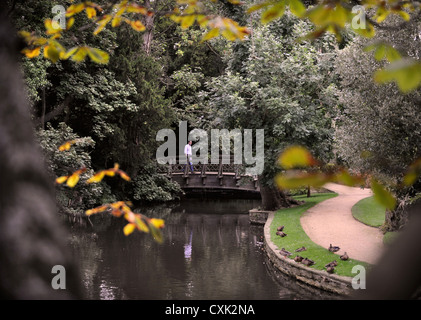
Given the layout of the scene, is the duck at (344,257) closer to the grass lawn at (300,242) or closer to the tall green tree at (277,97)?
the grass lawn at (300,242)

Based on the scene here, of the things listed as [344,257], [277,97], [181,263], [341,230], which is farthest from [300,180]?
[277,97]

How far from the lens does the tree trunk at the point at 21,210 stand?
142cm

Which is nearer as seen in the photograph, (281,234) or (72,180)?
(72,180)

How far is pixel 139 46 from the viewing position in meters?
22.1

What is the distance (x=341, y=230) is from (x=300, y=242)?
6.14ft

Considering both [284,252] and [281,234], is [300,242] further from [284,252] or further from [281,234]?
[281,234]

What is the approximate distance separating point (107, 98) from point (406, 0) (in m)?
17.2

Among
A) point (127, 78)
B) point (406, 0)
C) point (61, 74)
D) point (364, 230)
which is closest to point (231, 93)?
point (127, 78)

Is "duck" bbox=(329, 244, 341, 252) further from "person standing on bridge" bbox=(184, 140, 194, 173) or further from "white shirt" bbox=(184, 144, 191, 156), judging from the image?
"white shirt" bbox=(184, 144, 191, 156)

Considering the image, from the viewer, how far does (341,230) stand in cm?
1399

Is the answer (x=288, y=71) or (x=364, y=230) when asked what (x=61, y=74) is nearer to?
(x=288, y=71)

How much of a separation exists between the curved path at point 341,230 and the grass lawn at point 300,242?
25 centimetres

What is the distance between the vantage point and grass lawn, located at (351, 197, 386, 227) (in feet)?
48.1
